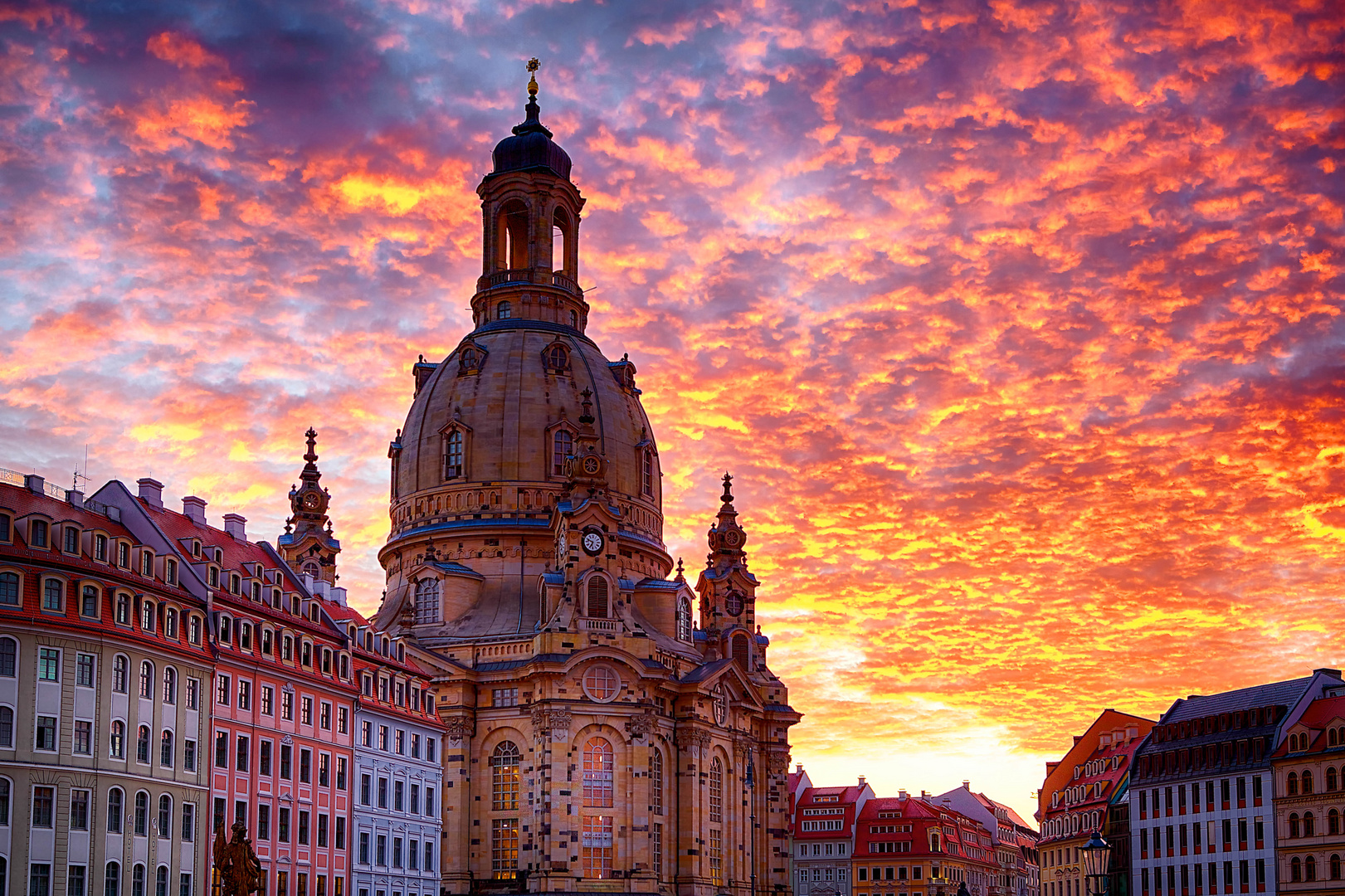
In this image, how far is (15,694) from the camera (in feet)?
223

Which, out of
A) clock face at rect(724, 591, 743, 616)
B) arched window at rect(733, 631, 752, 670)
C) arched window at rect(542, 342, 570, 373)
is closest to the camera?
arched window at rect(542, 342, 570, 373)

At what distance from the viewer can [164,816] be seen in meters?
74.4

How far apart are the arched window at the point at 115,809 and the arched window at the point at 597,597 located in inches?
2536

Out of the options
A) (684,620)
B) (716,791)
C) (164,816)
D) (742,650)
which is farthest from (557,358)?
(164,816)

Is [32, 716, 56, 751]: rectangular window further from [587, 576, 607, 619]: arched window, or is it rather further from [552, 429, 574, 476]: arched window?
[552, 429, 574, 476]: arched window

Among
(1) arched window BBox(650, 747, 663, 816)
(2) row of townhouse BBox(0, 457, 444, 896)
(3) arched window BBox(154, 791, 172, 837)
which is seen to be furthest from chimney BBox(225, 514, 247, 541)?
(1) arched window BBox(650, 747, 663, 816)

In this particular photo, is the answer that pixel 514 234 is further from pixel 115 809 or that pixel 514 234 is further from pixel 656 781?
pixel 115 809

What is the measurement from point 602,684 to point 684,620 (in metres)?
17.0

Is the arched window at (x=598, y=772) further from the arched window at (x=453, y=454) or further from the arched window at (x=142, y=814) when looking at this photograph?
the arched window at (x=142, y=814)

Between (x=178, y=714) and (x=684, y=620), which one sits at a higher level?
(x=684, y=620)

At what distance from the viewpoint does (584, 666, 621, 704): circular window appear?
132m

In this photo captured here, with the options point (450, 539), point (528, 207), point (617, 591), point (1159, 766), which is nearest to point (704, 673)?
point (617, 591)

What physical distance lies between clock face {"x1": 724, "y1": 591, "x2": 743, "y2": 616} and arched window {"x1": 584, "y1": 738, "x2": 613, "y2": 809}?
28.0 m

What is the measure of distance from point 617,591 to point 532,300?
110ft
